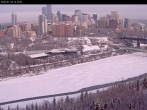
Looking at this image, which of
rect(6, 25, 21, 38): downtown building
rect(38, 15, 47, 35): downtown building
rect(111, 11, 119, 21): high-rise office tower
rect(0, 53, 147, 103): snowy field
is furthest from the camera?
rect(111, 11, 119, 21): high-rise office tower

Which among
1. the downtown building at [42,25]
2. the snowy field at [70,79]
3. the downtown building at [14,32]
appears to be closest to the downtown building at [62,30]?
the downtown building at [42,25]

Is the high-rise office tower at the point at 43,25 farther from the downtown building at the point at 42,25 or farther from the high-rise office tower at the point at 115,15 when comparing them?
the high-rise office tower at the point at 115,15

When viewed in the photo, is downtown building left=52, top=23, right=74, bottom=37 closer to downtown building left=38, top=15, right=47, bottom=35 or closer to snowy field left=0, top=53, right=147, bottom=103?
downtown building left=38, top=15, right=47, bottom=35

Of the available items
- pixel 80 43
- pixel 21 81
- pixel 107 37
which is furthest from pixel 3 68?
pixel 107 37

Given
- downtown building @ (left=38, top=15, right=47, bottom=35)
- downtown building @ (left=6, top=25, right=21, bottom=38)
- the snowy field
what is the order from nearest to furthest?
1. the snowy field
2. downtown building @ (left=6, top=25, right=21, bottom=38)
3. downtown building @ (left=38, top=15, right=47, bottom=35)

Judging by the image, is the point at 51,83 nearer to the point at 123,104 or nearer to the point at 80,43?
the point at 123,104

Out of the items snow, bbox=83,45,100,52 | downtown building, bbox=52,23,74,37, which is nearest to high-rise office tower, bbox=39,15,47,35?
downtown building, bbox=52,23,74,37

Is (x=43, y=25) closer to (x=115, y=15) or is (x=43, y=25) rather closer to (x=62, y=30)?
(x=62, y=30)

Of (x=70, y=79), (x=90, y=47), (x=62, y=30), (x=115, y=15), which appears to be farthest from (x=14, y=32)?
(x=115, y=15)

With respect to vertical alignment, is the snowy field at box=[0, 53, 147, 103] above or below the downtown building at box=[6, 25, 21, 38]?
below
